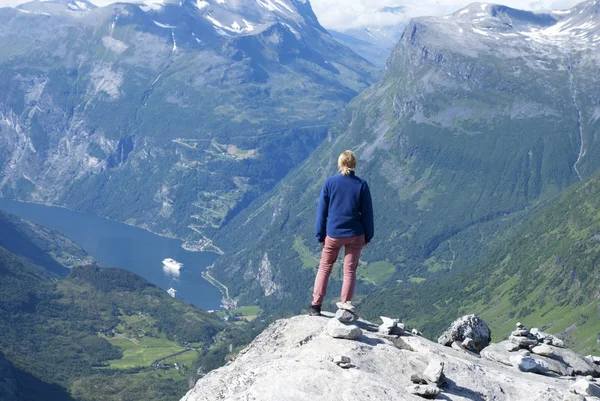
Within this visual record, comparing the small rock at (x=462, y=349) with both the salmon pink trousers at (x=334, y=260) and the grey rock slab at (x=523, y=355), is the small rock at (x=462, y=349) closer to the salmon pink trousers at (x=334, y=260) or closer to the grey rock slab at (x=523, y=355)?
the grey rock slab at (x=523, y=355)

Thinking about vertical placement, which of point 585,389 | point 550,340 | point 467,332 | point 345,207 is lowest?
point 550,340

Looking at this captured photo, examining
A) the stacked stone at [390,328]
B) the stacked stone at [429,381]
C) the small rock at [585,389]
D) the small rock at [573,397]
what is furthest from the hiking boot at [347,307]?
the small rock at [585,389]

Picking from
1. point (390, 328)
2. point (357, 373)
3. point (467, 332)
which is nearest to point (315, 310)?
point (390, 328)

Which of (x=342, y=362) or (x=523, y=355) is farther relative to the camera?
(x=523, y=355)

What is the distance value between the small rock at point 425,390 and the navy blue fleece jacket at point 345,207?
7.60 metres

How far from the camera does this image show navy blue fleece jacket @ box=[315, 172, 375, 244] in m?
29.4

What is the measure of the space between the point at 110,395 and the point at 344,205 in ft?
604

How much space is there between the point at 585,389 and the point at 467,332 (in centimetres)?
837

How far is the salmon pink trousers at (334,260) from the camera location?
30.2 meters

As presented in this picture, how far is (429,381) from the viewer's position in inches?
999

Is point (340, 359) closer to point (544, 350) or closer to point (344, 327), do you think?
point (344, 327)

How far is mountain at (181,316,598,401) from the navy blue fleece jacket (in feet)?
13.6

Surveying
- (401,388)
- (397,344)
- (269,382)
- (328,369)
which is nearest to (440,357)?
(397,344)

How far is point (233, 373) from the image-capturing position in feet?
86.3
